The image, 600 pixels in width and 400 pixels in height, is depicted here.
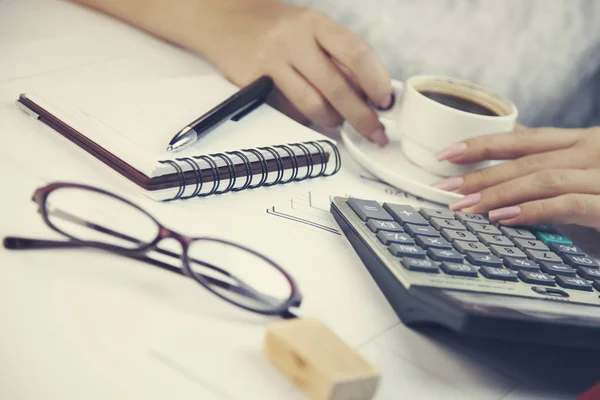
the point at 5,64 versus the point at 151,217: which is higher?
the point at 5,64

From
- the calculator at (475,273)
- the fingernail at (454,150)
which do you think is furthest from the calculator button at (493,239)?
the fingernail at (454,150)

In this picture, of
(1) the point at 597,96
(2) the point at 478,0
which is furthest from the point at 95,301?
(1) the point at 597,96

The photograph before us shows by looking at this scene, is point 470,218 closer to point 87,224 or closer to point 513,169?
point 513,169

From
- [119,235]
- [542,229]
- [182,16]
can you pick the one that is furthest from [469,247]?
[182,16]

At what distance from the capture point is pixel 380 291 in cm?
38

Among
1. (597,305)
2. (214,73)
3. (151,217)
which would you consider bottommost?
(597,305)

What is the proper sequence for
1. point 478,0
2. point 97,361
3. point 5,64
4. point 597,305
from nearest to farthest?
point 97,361
point 597,305
point 5,64
point 478,0

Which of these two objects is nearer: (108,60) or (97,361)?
(97,361)

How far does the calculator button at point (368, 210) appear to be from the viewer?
422 mm

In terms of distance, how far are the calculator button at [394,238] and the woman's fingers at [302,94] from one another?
0.78 feet

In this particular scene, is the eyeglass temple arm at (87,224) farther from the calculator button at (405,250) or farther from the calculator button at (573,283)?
the calculator button at (573,283)

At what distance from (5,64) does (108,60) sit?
10 cm

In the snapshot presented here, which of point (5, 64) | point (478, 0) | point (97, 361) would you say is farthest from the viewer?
point (478, 0)

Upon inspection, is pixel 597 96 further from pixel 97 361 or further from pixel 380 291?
pixel 97 361
